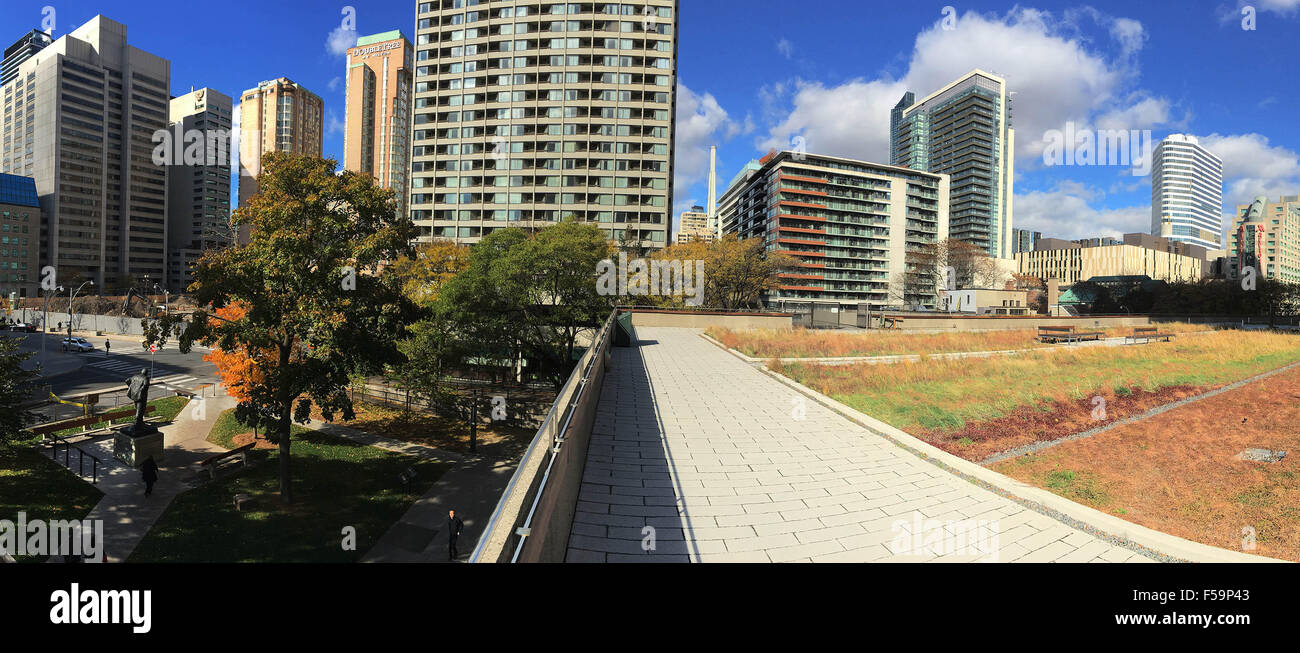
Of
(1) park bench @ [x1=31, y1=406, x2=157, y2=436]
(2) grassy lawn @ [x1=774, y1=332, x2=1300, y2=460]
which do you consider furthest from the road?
(2) grassy lawn @ [x1=774, y1=332, x2=1300, y2=460]

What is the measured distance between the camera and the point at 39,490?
1717cm

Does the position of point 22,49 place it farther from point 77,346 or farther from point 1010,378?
point 1010,378

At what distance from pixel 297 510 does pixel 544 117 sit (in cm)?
Answer: 7249

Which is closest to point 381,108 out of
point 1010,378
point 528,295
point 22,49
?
point 22,49

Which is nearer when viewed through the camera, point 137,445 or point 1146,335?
point 137,445

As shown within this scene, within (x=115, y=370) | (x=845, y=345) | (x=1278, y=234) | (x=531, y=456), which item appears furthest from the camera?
(x=1278, y=234)

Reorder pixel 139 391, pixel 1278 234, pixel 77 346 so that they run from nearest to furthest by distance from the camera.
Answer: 1. pixel 139 391
2. pixel 77 346
3. pixel 1278 234

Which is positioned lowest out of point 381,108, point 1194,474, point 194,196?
point 1194,474

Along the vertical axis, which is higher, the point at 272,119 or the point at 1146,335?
the point at 272,119

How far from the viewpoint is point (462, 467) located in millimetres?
20812

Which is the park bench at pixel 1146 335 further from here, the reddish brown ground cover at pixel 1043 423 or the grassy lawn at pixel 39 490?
the grassy lawn at pixel 39 490

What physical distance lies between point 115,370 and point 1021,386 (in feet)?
191

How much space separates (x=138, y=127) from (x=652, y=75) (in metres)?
122
